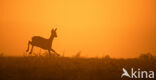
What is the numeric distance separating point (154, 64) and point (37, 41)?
9.22 metres

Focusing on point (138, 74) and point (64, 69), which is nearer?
point (64, 69)

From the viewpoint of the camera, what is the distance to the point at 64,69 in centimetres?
2398

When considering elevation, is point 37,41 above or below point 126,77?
above

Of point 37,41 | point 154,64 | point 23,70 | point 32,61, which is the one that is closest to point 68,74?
point 23,70

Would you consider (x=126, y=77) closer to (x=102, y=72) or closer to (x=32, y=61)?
(x=102, y=72)

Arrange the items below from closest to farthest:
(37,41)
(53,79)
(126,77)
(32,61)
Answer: (53,79) < (126,77) < (32,61) < (37,41)

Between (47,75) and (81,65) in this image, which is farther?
(81,65)

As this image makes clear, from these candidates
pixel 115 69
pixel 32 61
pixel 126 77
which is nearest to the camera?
pixel 126 77

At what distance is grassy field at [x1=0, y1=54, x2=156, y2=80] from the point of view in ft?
72.4

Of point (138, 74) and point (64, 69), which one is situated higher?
point (64, 69)

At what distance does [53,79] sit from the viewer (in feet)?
71.3

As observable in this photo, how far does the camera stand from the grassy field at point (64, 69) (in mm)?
22062

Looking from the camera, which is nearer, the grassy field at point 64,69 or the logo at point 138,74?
the grassy field at point 64,69

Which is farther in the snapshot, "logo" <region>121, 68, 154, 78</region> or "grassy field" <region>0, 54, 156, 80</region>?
"logo" <region>121, 68, 154, 78</region>
